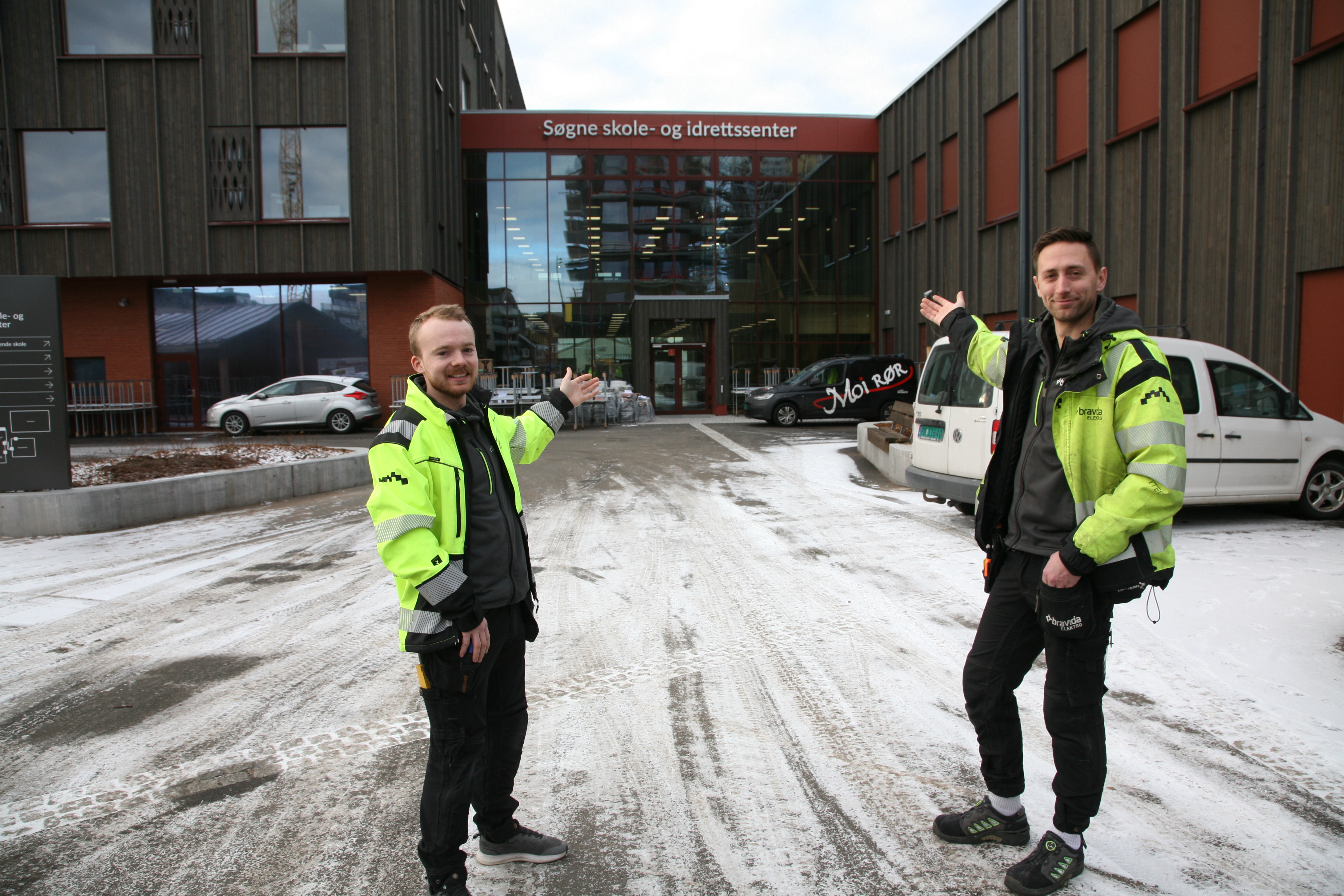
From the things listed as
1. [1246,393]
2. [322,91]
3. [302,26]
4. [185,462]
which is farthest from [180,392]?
[1246,393]

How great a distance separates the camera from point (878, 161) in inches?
1095

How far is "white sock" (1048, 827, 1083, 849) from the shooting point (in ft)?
8.35

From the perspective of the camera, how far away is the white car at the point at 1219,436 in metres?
7.69

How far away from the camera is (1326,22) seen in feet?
34.6

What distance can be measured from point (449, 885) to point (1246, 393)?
8.69 meters

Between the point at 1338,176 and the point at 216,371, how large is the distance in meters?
25.6

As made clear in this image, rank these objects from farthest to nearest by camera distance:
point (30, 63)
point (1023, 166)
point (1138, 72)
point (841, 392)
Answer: point (841, 392) → point (30, 63) → point (1138, 72) → point (1023, 166)

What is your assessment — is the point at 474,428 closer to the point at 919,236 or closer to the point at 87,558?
the point at 87,558

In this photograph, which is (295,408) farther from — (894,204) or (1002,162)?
(894,204)

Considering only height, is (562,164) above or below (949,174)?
above

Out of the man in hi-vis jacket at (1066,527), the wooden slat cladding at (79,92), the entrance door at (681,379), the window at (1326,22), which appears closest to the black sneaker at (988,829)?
the man in hi-vis jacket at (1066,527)

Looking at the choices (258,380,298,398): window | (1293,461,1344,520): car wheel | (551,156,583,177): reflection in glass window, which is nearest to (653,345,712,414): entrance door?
(551,156,583,177): reflection in glass window

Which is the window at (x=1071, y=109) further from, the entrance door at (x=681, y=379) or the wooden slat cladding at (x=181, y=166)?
the wooden slat cladding at (x=181, y=166)

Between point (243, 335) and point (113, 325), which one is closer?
point (113, 325)
